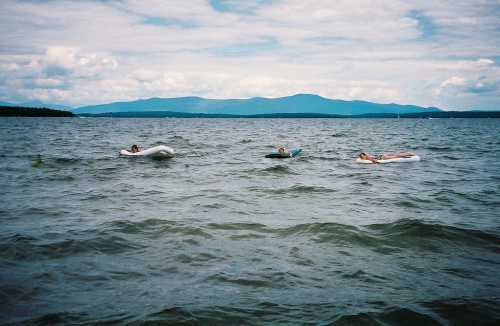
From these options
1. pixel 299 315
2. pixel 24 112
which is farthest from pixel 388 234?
pixel 24 112

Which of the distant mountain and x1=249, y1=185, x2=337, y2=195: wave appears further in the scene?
the distant mountain

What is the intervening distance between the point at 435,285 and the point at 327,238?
298 centimetres

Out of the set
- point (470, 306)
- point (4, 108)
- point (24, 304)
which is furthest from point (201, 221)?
point (4, 108)

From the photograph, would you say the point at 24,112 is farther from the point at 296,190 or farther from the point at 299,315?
the point at 299,315

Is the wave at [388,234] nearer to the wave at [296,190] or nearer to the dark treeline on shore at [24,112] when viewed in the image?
the wave at [296,190]

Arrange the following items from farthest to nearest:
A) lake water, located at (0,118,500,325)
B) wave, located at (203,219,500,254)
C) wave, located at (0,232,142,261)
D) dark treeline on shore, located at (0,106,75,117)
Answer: dark treeline on shore, located at (0,106,75,117)
wave, located at (203,219,500,254)
wave, located at (0,232,142,261)
lake water, located at (0,118,500,325)

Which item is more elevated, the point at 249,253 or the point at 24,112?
the point at 24,112

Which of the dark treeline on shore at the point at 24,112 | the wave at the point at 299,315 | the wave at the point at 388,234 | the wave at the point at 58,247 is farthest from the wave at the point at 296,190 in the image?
the dark treeline on shore at the point at 24,112

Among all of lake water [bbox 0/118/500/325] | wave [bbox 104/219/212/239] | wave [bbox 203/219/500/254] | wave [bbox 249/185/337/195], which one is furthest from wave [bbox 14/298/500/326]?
wave [bbox 249/185/337/195]

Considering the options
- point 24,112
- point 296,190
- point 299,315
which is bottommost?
point 299,315

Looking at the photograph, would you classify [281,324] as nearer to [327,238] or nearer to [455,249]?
[327,238]

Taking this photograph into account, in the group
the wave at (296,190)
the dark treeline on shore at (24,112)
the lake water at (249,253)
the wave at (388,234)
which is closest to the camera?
the lake water at (249,253)

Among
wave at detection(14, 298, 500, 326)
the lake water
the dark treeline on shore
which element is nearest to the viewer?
wave at detection(14, 298, 500, 326)

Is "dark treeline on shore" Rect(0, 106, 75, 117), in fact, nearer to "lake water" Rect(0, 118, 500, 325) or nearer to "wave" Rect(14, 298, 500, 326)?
"lake water" Rect(0, 118, 500, 325)
